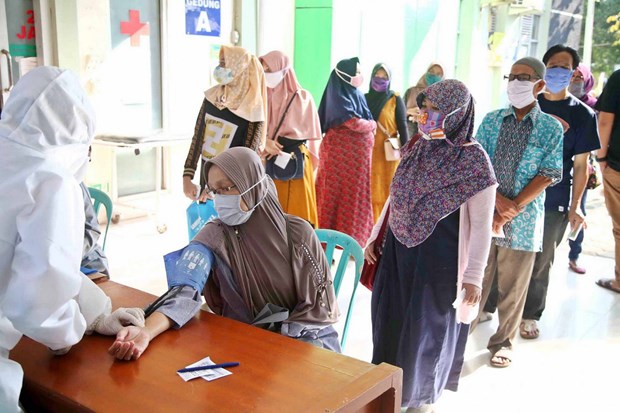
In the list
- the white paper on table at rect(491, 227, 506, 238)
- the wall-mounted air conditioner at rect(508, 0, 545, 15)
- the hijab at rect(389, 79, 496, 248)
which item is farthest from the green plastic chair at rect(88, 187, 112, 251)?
the wall-mounted air conditioner at rect(508, 0, 545, 15)

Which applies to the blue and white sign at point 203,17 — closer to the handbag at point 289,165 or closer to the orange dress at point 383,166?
the orange dress at point 383,166

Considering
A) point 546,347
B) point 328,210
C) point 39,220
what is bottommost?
point 546,347

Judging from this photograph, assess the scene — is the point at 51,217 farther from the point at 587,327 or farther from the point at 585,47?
the point at 585,47

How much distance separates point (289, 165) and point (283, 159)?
53 mm

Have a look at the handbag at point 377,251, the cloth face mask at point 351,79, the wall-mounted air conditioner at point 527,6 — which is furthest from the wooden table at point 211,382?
the wall-mounted air conditioner at point 527,6

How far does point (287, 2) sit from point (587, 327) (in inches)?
178

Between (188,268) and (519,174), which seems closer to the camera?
(188,268)

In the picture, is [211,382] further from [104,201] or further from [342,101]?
[342,101]

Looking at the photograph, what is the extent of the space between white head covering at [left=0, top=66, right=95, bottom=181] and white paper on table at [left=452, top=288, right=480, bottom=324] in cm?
136

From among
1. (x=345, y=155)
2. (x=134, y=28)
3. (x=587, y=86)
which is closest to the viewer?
(x=345, y=155)

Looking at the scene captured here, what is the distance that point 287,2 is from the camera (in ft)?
21.5

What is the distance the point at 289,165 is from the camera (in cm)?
364

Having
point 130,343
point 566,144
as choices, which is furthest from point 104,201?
point 566,144

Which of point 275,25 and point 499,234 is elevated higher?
point 275,25
